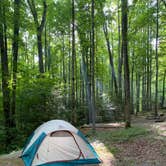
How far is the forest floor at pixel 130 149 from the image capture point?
241 inches

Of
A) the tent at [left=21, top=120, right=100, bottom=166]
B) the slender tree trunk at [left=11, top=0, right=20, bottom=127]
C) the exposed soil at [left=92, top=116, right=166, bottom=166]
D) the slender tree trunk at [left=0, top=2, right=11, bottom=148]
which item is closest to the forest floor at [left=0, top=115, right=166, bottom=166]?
the exposed soil at [left=92, top=116, right=166, bottom=166]

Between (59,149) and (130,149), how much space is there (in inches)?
86.3

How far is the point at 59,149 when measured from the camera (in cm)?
627

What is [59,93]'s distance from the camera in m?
12.5

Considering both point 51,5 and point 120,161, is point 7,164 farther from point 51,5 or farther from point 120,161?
point 51,5

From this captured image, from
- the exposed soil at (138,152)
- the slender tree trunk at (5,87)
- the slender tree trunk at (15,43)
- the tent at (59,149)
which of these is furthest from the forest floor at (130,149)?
the slender tree trunk at (15,43)

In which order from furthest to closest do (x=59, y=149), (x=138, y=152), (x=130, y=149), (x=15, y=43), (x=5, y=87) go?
(x=15, y=43) → (x=5, y=87) → (x=130, y=149) → (x=138, y=152) → (x=59, y=149)

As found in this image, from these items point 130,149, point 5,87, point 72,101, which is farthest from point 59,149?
point 72,101

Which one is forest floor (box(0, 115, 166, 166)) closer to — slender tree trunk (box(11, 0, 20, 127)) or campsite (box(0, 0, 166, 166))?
campsite (box(0, 0, 166, 166))

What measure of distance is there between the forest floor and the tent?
0.41 m

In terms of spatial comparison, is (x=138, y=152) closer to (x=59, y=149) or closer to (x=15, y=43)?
→ (x=59, y=149)

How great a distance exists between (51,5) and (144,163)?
498 inches

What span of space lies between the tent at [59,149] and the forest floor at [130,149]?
0.41 meters

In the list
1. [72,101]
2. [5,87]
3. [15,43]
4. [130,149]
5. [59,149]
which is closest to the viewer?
[59,149]
